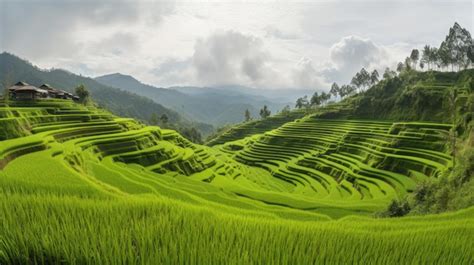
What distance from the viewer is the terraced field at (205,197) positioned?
9.19 feet

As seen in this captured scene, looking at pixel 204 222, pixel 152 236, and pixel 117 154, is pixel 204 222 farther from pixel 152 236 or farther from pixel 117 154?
pixel 117 154

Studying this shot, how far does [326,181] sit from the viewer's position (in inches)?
1622

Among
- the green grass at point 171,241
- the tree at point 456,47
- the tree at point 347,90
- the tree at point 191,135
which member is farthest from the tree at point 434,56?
the green grass at point 171,241

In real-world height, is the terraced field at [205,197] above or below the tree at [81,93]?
below

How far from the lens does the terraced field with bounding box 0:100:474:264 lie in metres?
2.80

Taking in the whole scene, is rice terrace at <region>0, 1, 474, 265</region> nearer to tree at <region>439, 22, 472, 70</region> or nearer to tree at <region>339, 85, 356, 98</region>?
tree at <region>439, 22, 472, 70</region>

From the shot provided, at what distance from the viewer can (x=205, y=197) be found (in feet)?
65.6

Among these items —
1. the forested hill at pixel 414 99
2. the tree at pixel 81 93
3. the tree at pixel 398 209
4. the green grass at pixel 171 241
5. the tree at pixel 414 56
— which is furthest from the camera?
the tree at pixel 414 56

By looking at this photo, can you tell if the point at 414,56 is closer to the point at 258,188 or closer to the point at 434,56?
the point at 434,56

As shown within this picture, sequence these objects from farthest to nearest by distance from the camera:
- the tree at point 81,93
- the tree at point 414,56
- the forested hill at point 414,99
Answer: the tree at point 414,56 → the tree at point 81,93 → the forested hill at point 414,99

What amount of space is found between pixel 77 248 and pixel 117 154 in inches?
1206

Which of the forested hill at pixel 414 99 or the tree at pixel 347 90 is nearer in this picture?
the forested hill at pixel 414 99

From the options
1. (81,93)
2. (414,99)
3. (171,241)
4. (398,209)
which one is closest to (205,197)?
(398,209)

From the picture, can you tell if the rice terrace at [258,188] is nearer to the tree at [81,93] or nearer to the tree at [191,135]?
the tree at [81,93]
